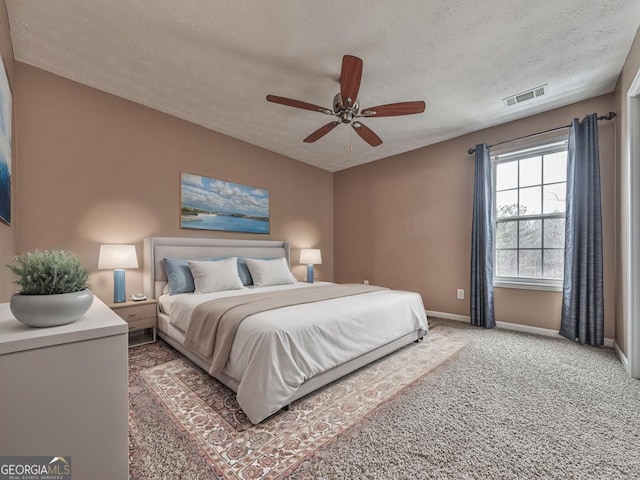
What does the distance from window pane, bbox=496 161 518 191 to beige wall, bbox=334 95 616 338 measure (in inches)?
12.8

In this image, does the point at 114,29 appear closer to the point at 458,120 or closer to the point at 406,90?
the point at 406,90

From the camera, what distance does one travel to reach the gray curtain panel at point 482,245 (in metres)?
3.64

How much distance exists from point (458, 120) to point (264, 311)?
331 centimetres

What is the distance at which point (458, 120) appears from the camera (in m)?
3.56

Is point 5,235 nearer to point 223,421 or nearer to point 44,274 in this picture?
point 44,274

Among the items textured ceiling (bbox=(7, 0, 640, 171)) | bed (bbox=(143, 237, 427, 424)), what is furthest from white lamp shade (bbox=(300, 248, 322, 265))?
textured ceiling (bbox=(7, 0, 640, 171))

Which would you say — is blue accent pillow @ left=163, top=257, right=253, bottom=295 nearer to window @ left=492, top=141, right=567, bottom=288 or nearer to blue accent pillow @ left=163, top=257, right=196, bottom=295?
blue accent pillow @ left=163, top=257, right=196, bottom=295

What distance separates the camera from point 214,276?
10.5 feet

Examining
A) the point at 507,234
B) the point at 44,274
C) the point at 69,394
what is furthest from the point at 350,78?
the point at 507,234

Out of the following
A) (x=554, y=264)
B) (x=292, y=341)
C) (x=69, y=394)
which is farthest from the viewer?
(x=554, y=264)

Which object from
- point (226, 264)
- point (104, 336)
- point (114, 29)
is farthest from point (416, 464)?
point (114, 29)

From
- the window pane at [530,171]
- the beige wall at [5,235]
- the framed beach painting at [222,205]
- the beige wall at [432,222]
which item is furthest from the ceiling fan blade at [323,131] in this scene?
the window pane at [530,171]

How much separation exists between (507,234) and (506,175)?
0.79 m

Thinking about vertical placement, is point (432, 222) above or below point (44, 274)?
above
